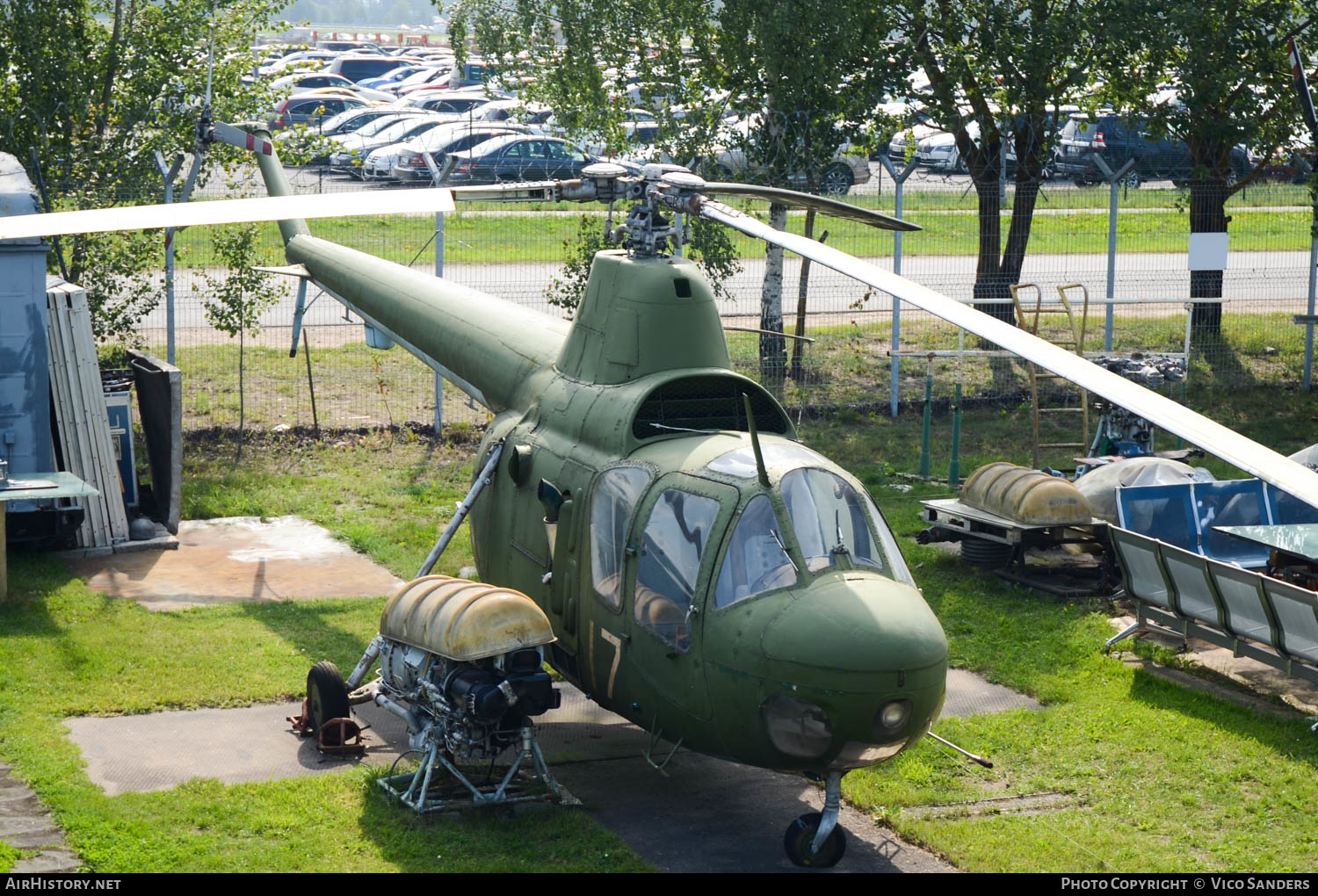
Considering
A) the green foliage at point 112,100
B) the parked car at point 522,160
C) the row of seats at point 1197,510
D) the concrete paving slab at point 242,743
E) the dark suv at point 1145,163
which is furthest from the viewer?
the parked car at point 522,160

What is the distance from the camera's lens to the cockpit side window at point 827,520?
736cm

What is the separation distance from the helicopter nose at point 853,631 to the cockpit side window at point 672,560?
635 mm

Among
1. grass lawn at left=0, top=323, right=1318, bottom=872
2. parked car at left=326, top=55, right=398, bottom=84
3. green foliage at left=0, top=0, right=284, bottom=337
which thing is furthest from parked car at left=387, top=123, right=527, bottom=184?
parked car at left=326, top=55, right=398, bottom=84

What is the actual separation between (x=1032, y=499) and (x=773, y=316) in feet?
23.9

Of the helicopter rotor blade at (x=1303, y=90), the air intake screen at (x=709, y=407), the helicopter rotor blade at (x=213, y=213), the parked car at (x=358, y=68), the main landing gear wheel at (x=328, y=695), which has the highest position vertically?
the parked car at (x=358, y=68)

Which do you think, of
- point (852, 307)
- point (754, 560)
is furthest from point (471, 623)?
point (852, 307)

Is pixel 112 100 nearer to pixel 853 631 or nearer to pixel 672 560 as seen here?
pixel 672 560

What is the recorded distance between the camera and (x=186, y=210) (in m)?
8.79

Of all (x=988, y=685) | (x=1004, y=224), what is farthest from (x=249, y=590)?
(x=1004, y=224)

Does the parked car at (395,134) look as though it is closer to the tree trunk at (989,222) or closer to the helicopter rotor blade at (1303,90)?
the tree trunk at (989,222)

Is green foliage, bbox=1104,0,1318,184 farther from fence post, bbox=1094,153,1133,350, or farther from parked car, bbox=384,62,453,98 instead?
parked car, bbox=384,62,453,98

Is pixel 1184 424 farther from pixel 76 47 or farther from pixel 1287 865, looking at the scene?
pixel 76 47

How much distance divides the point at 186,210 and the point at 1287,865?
23.9ft

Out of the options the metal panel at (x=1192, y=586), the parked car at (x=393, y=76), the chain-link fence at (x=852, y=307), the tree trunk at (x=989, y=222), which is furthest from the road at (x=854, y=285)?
the parked car at (x=393, y=76)
